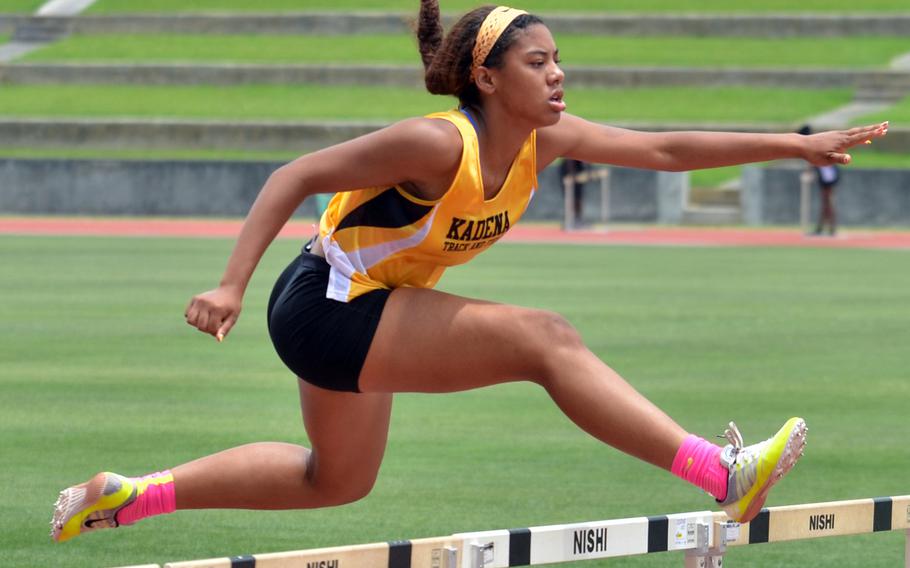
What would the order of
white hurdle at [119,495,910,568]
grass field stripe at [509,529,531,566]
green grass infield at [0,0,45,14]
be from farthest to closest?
green grass infield at [0,0,45,14] → grass field stripe at [509,529,531,566] → white hurdle at [119,495,910,568]

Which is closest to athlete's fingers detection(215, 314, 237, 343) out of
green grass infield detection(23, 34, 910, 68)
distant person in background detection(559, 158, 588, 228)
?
distant person in background detection(559, 158, 588, 228)

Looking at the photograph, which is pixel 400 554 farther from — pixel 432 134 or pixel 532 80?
pixel 532 80

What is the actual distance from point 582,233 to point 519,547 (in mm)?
29836

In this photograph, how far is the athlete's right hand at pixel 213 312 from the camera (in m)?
4.87

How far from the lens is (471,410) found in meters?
11.0

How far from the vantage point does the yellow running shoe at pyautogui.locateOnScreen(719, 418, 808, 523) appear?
16.2ft

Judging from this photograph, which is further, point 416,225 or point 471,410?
point 471,410

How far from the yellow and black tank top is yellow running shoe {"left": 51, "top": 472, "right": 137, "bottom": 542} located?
3.37ft

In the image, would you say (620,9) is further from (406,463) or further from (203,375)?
(406,463)

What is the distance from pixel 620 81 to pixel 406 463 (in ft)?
123

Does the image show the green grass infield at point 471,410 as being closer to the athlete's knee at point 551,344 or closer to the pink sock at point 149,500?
the athlete's knee at point 551,344

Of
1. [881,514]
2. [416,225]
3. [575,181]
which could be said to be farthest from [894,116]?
[416,225]

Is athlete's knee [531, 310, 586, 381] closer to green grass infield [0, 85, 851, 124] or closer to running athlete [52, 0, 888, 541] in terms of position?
running athlete [52, 0, 888, 541]

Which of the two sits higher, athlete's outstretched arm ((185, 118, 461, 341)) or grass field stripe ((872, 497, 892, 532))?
athlete's outstretched arm ((185, 118, 461, 341))
